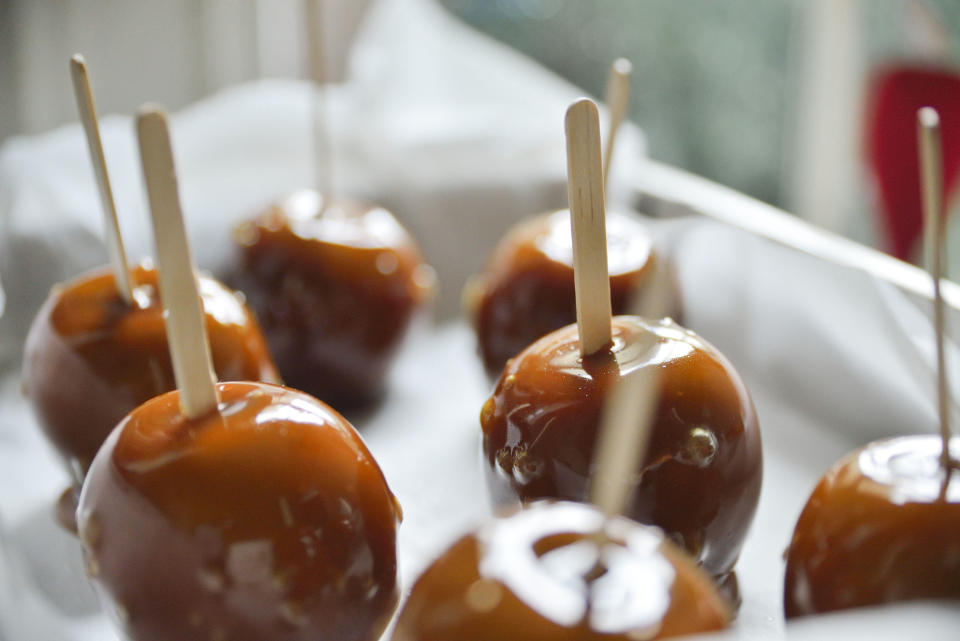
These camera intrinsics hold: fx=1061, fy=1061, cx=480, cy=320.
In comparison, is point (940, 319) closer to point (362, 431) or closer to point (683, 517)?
point (683, 517)

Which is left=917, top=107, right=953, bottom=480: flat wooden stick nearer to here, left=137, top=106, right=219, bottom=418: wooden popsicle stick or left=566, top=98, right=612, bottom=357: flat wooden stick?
left=566, top=98, right=612, bottom=357: flat wooden stick

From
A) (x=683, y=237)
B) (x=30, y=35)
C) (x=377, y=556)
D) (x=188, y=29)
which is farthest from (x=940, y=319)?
(x=188, y=29)

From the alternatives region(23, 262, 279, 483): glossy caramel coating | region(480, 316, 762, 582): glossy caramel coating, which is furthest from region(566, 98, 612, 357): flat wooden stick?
region(23, 262, 279, 483): glossy caramel coating

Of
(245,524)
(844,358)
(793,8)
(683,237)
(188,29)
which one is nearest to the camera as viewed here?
(245,524)

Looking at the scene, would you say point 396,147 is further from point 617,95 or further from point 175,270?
point 175,270

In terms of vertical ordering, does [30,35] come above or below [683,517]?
above

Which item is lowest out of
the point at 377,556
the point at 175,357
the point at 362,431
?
the point at 362,431

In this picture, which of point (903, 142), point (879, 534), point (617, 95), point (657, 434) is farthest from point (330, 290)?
point (903, 142)
